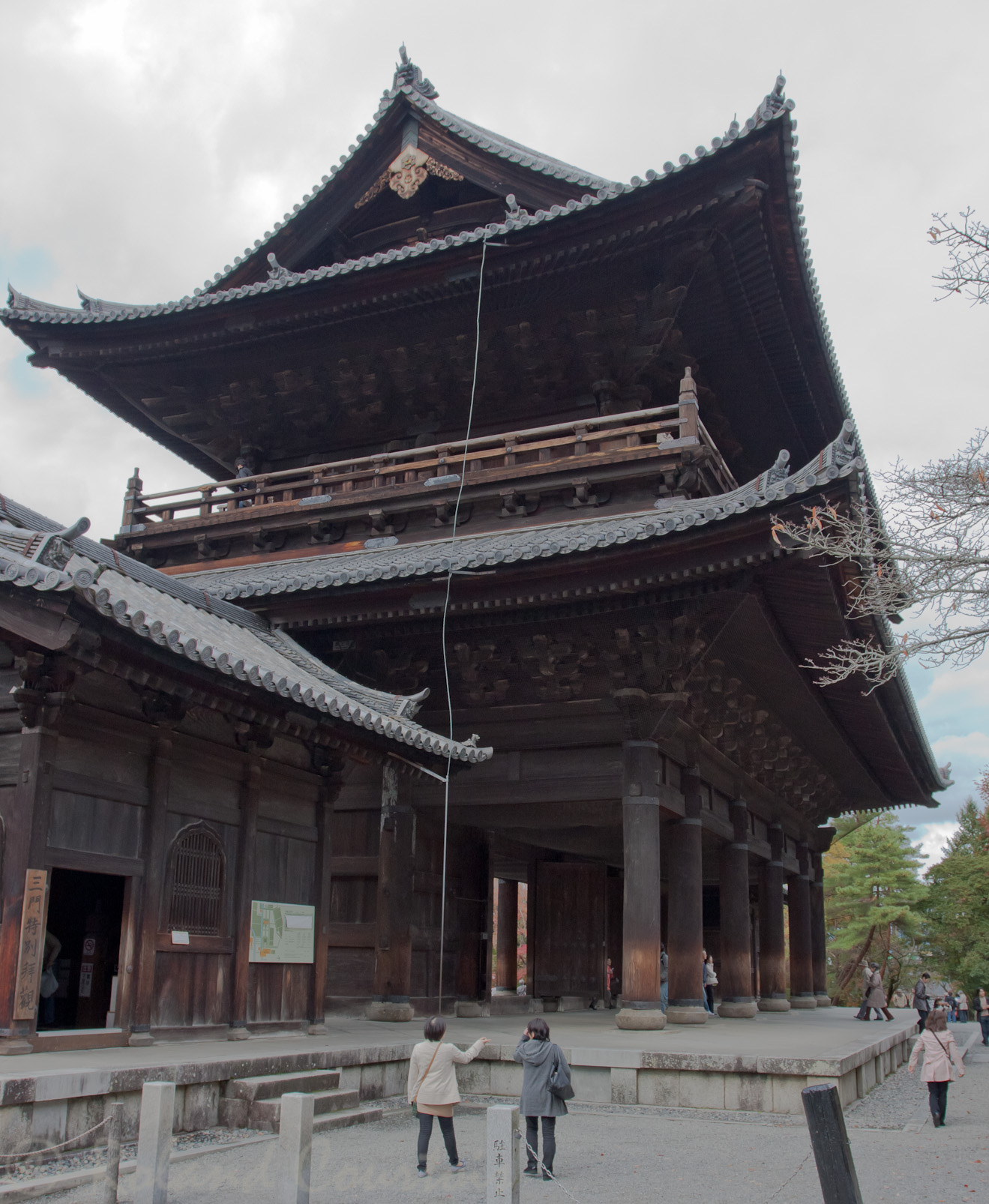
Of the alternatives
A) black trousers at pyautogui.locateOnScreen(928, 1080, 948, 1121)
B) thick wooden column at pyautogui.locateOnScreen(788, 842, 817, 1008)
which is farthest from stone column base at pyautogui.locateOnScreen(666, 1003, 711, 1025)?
thick wooden column at pyautogui.locateOnScreen(788, 842, 817, 1008)

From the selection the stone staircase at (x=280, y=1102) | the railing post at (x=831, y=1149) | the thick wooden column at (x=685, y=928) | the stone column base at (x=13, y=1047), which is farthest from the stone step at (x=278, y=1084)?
the thick wooden column at (x=685, y=928)

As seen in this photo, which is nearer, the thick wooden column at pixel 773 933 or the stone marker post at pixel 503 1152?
the stone marker post at pixel 503 1152

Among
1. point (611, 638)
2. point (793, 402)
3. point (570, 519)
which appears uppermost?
point (793, 402)

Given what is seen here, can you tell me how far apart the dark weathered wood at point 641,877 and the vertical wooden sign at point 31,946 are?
6617 mm

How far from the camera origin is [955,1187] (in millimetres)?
7387

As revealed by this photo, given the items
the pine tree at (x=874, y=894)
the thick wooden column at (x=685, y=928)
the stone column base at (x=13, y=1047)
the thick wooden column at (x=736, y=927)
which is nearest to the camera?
the stone column base at (x=13, y=1047)

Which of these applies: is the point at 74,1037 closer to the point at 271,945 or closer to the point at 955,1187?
the point at 271,945

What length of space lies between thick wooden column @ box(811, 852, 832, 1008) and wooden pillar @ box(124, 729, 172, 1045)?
18578 mm

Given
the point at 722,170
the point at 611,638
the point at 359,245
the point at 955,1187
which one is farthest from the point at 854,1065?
the point at 359,245

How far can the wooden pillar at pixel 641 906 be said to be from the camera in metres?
12.5

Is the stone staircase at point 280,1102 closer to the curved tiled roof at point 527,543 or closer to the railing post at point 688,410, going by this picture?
the curved tiled roof at point 527,543

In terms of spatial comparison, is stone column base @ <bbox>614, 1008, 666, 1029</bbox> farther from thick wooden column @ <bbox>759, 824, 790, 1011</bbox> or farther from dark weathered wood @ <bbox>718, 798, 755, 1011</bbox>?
thick wooden column @ <bbox>759, 824, 790, 1011</bbox>

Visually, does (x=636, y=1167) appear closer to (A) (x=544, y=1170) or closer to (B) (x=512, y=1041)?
(A) (x=544, y=1170)

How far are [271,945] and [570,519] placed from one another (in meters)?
6.57
